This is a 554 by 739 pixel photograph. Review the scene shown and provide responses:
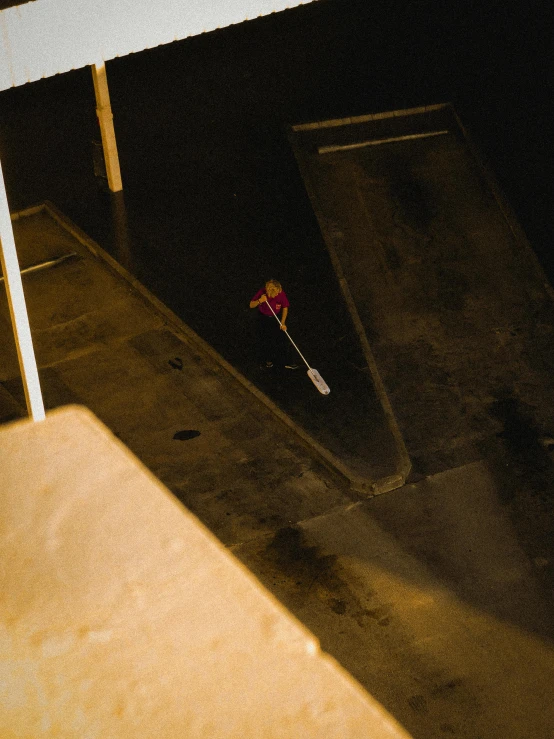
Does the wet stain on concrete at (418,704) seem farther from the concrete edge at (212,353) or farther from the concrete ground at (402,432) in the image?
the concrete edge at (212,353)

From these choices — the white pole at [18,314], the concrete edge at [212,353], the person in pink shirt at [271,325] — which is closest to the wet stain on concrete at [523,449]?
the concrete edge at [212,353]

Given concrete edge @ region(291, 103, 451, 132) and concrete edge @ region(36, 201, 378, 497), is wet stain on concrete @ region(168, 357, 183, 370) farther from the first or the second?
concrete edge @ region(291, 103, 451, 132)

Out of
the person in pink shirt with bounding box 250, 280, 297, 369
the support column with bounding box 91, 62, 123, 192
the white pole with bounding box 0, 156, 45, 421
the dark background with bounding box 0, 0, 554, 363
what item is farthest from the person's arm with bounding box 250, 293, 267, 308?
the support column with bounding box 91, 62, 123, 192

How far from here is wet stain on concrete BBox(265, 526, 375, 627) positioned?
7929 millimetres

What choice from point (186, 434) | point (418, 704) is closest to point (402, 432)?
point (186, 434)

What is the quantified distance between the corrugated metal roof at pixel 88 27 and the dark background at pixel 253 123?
431cm

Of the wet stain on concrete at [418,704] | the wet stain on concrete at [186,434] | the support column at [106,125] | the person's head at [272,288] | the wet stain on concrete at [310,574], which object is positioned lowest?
the wet stain on concrete at [418,704]

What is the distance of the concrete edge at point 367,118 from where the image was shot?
47.5 ft

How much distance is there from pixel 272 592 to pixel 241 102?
10847mm

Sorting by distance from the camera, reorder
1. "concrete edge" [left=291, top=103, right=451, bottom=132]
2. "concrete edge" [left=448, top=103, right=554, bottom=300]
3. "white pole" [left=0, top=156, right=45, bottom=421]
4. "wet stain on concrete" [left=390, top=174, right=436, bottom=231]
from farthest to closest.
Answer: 1. "concrete edge" [left=291, top=103, right=451, bottom=132]
2. "wet stain on concrete" [left=390, top=174, right=436, bottom=231]
3. "concrete edge" [left=448, top=103, right=554, bottom=300]
4. "white pole" [left=0, top=156, right=45, bottom=421]

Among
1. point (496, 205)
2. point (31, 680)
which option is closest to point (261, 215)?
point (496, 205)

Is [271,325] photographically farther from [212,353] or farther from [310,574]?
[310,574]

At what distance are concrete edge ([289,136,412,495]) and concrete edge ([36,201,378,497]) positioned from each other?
0.10m

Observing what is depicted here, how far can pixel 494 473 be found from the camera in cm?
952
